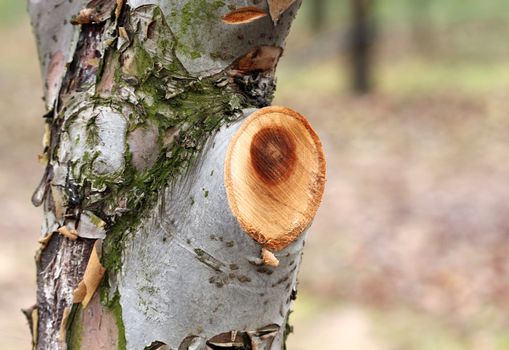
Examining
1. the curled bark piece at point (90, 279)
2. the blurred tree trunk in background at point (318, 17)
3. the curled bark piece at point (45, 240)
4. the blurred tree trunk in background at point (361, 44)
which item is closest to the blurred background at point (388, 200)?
the blurred tree trunk in background at point (361, 44)

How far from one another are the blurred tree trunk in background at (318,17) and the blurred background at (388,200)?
443 centimetres

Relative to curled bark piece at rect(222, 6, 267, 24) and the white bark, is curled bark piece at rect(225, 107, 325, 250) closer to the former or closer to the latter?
the white bark

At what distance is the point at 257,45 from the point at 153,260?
1.28 ft

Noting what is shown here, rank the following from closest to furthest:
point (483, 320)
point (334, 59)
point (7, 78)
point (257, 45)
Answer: point (257, 45) → point (483, 320) → point (7, 78) → point (334, 59)

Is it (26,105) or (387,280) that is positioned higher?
(26,105)

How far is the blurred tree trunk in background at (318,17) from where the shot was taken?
19.4m

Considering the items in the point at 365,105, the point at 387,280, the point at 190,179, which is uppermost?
the point at 365,105

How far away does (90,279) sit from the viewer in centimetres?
108

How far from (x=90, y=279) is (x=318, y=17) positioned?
62.5 ft

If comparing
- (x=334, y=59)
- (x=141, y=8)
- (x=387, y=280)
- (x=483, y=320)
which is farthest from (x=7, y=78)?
(x=141, y=8)

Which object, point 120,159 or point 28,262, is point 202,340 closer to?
point 120,159

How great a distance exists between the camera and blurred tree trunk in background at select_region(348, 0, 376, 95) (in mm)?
11547

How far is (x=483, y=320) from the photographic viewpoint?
4711 mm

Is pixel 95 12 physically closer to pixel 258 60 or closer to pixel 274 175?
pixel 258 60
